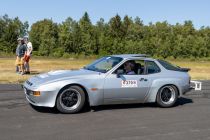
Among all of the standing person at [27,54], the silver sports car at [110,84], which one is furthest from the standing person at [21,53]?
the silver sports car at [110,84]

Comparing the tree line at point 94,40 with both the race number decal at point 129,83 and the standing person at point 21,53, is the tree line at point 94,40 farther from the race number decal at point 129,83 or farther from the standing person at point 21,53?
the race number decal at point 129,83

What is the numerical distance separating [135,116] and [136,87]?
103 centimetres

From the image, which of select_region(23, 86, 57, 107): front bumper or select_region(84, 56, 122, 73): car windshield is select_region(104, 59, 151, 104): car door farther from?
select_region(23, 86, 57, 107): front bumper

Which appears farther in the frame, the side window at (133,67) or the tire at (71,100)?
the side window at (133,67)

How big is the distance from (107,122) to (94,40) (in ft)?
157

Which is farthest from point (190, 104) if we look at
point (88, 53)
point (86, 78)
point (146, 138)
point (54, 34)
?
point (54, 34)

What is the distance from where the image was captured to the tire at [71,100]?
29.1 ft

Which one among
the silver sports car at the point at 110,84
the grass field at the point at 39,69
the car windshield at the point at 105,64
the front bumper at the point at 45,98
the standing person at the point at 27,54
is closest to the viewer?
the front bumper at the point at 45,98

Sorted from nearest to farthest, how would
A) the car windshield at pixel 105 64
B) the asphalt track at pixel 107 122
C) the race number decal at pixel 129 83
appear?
1. the asphalt track at pixel 107 122
2. the race number decal at pixel 129 83
3. the car windshield at pixel 105 64

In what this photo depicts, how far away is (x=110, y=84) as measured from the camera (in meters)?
9.41

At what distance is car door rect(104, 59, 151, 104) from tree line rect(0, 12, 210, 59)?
136 ft

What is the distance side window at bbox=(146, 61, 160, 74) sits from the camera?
33.6ft

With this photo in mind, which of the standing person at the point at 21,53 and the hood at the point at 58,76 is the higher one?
the standing person at the point at 21,53

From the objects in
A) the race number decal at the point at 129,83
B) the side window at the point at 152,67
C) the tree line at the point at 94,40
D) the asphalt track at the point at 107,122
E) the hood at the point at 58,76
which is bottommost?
the asphalt track at the point at 107,122
